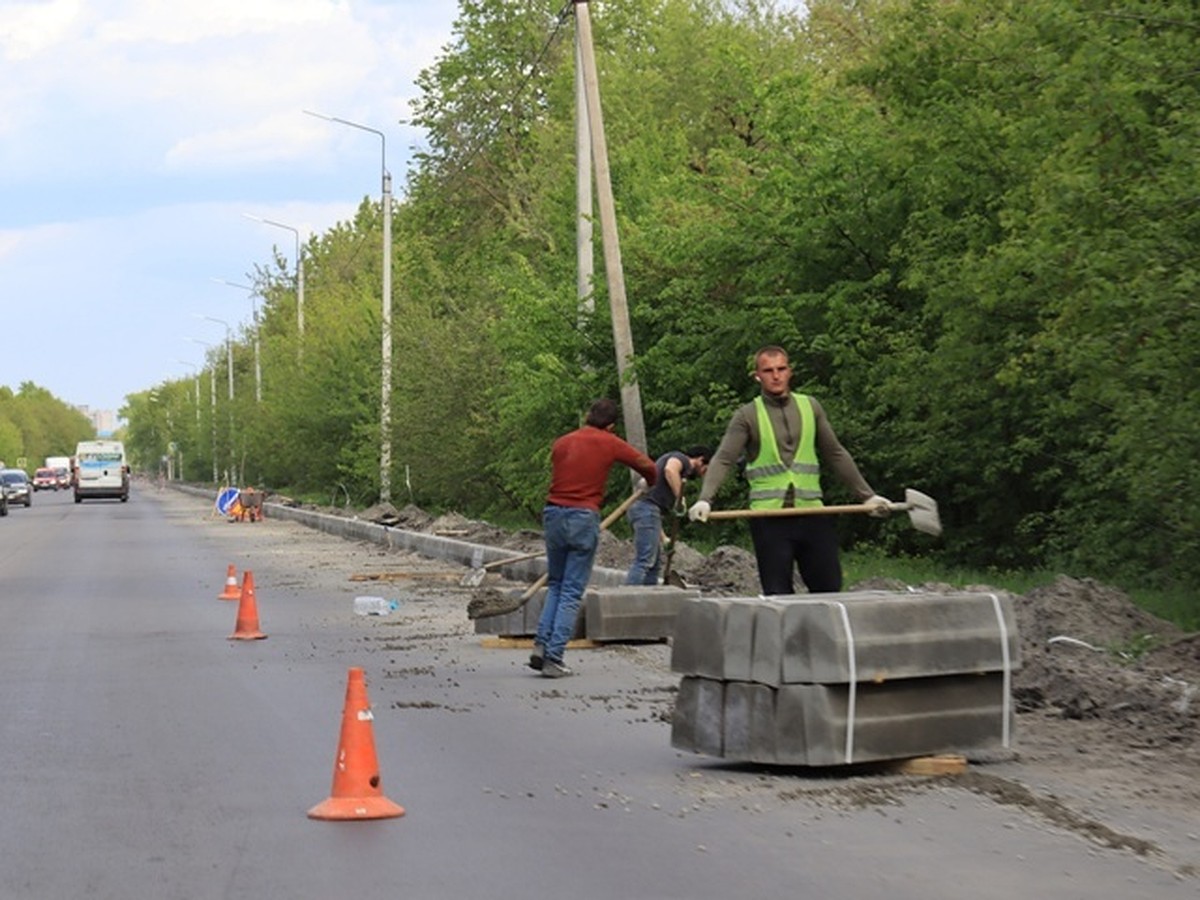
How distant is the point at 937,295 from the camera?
77.1 feet

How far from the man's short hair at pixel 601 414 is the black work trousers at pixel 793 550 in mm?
3761

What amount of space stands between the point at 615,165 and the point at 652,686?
2436cm

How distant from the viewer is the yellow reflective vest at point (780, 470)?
36.7 ft

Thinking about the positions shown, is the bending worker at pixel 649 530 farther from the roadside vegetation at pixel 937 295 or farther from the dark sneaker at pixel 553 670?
the roadside vegetation at pixel 937 295

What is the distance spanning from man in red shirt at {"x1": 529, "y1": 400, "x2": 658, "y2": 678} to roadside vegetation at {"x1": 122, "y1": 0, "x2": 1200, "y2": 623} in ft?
15.7

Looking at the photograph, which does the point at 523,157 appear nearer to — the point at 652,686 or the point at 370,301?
the point at 370,301

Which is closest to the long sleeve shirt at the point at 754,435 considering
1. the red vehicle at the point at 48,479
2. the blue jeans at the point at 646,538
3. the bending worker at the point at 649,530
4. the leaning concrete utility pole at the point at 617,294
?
the bending worker at the point at 649,530

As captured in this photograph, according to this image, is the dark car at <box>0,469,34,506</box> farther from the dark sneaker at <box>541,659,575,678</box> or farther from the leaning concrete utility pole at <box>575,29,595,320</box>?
the dark sneaker at <box>541,659,575,678</box>

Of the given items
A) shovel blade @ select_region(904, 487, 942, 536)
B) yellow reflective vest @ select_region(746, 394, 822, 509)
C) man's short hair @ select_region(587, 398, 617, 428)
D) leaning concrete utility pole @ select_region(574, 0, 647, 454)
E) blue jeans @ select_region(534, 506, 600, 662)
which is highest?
leaning concrete utility pole @ select_region(574, 0, 647, 454)

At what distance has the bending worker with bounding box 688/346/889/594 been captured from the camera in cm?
1119

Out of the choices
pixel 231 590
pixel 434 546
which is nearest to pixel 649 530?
pixel 231 590

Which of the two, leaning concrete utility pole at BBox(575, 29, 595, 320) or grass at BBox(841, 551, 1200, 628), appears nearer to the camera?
grass at BBox(841, 551, 1200, 628)

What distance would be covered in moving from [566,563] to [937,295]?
9.77 m

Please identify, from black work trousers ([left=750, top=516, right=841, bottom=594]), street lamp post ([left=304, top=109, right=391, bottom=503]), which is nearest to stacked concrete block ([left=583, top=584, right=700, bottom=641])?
black work trousers ([left=750, top=516, right=841, bottom=594])
